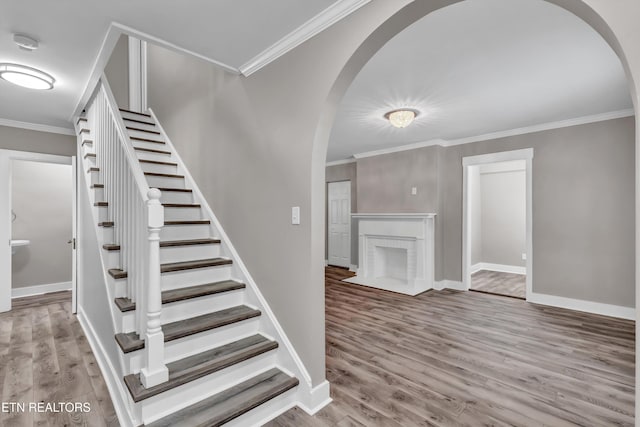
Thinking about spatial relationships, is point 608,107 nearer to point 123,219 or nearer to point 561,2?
point 561,2

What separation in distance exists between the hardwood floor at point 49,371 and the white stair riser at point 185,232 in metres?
1.17

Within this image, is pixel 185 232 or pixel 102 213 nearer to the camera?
pixel 102 213

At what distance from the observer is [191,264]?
96.5 inches

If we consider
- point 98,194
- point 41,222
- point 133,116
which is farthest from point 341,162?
point 41,222

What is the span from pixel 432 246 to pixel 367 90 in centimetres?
303

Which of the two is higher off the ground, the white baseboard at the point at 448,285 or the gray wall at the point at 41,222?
the gray wall at the point at 41,222

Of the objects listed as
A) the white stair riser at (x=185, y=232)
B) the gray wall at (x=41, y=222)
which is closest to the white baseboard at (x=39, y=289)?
the gray wall at (x=41, y=222)

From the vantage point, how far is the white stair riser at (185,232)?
9.09 feet

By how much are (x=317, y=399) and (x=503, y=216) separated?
6279 mm

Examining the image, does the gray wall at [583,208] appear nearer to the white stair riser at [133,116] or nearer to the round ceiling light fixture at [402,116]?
the round ceiling light fixture at [402,116]

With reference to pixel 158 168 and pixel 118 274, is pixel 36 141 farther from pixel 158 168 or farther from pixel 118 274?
pixel 118 274

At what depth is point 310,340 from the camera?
2.02 m

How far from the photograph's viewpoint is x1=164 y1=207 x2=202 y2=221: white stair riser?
2983mm

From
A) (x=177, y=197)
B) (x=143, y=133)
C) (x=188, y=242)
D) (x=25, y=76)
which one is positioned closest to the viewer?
(x=25, y=76)
